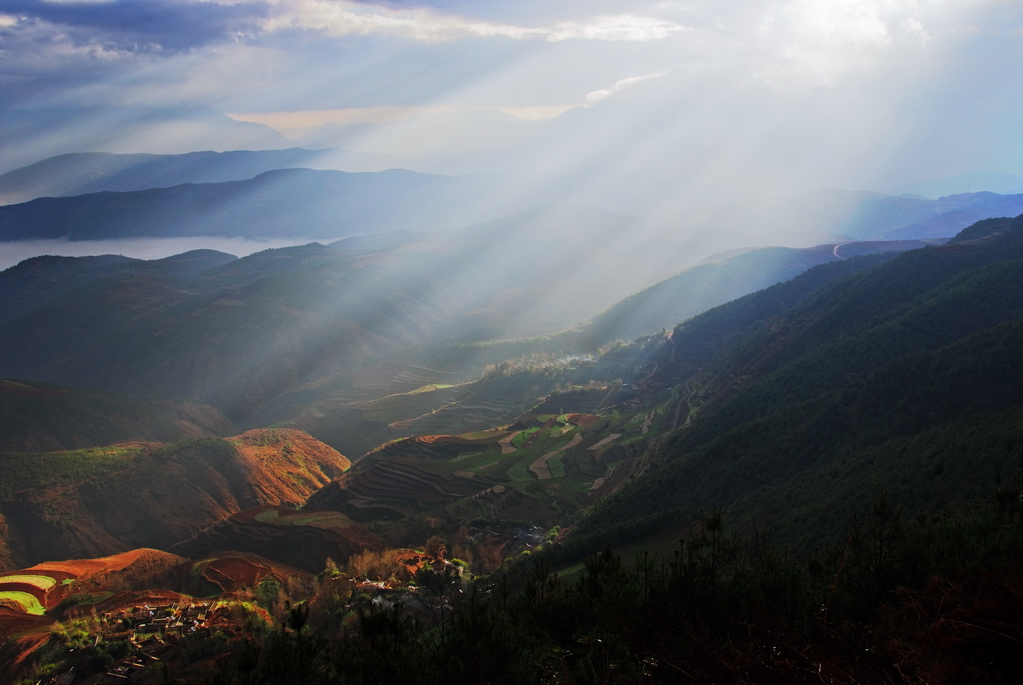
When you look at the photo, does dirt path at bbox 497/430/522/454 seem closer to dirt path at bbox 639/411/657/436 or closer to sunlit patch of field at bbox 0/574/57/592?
dirt path at bbox 639/411/657/436

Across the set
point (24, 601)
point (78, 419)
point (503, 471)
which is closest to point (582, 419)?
point (503, 471)

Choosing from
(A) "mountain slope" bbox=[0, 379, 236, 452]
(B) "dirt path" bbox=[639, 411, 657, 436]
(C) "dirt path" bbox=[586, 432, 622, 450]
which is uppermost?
(A) "mountain slope" bbox=[0, 379, 236, 452]

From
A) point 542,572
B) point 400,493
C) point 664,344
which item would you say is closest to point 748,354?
point 664,344

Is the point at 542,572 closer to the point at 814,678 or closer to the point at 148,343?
the point at 814,678

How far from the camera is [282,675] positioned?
12.8m

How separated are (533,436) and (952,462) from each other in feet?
130

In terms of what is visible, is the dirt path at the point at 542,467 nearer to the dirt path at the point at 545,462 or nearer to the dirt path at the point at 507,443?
the dirt path at the point at 545,462

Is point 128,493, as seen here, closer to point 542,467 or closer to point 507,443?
point 507,443

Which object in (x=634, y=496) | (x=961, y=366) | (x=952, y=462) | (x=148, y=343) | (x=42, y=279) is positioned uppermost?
(x=42, y=279)

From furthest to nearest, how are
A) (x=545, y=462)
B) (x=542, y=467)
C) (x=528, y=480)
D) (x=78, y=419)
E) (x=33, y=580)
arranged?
(x=78, y=419), (x=545, y=462), (x=542, y=467), (x=528, y=480), (x=33, y=580)

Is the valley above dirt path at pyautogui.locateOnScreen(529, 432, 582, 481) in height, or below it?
above

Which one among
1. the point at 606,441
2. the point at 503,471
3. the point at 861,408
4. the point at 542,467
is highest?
the point at 861,408

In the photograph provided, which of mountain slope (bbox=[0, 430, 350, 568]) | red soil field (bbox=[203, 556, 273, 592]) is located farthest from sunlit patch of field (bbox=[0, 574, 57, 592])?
red soil field (bbox=[203, 556, 273, 592])

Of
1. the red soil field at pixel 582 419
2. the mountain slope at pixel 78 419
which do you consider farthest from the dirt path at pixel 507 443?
the mountain slope at pixel 78 419
